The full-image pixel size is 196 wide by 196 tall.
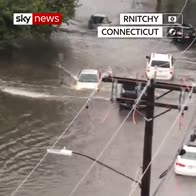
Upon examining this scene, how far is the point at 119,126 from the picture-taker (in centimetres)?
3117

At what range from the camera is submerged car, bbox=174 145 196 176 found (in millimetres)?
25594

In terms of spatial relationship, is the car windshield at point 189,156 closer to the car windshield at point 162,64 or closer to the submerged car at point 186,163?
the submerged car at point 186,163

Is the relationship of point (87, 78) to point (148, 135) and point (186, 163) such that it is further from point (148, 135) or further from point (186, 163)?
point (148, 135)

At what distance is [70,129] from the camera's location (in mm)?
31297

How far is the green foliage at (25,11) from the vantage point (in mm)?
40562

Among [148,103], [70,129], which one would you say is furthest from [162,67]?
[148,103]

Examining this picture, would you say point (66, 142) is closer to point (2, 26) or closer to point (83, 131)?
point (83, 131)

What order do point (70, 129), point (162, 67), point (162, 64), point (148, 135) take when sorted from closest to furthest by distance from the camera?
point (148, 135) < point (70, 129) < point (162, 67) < point (162, 64)

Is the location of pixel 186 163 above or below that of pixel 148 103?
below

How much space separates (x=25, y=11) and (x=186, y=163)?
18.5 m

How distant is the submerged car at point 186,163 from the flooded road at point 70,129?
505 mm

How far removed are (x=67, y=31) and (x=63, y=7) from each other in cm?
816

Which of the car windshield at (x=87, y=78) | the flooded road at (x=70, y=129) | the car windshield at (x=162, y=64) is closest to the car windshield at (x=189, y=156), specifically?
the flooded road at (x=70, y=129)

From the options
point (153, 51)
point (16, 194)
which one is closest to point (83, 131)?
point (16, 194)
